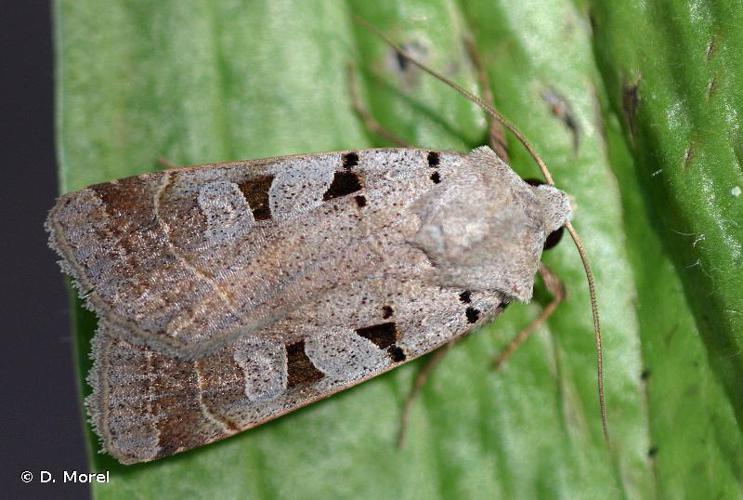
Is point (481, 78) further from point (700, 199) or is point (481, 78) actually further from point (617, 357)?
point (617, 357)

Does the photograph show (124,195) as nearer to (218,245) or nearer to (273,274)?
(218,245)

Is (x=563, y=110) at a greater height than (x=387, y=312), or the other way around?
(x=563, y=110)

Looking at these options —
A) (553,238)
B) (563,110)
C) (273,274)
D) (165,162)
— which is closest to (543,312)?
(553,238)

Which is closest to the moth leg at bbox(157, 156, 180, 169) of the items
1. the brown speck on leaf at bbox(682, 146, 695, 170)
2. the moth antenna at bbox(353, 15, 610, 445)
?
the moth antenna at bbox(353, 15, 610, 445)

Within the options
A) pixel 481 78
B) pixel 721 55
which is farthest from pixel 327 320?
pixel 721 55

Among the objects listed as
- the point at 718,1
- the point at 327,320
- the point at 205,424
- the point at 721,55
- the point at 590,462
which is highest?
the point at 718,1

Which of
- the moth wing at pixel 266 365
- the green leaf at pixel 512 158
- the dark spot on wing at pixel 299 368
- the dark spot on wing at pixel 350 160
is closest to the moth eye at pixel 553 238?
the green leaf at pixel 512 158
